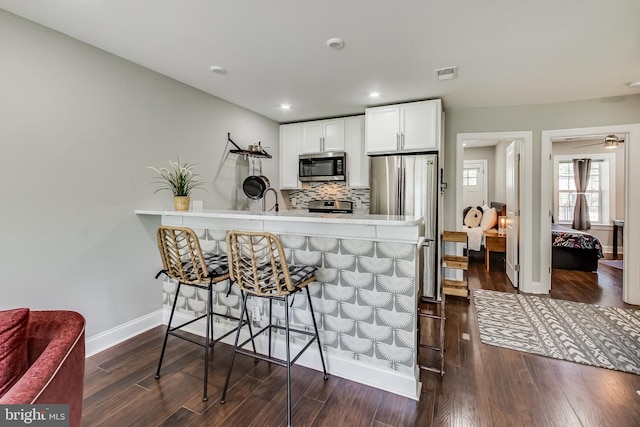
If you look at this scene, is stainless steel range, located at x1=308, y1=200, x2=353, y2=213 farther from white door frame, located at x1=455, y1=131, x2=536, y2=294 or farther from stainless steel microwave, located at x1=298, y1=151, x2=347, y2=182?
white door frame, located at x1=455, y1=131, x2=536, y2=294

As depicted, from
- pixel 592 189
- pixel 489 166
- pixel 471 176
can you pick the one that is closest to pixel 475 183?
pixel 471 176

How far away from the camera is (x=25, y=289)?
6.43 ft

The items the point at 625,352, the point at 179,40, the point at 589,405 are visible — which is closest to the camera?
the point at 589,405

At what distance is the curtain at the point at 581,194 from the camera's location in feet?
19.8

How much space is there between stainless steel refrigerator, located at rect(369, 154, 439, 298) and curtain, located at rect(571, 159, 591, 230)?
4.64 metres

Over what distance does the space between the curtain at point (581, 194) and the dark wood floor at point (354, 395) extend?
523cm

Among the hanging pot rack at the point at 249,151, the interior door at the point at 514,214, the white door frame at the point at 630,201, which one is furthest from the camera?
the interior door at the point at 514,214

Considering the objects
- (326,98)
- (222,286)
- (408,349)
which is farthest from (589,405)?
(326,98)

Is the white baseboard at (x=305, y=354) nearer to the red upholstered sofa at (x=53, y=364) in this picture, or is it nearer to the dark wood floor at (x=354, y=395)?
the dark wood floor at (x=354, y=395)

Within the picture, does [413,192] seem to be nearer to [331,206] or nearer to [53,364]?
[331,206]

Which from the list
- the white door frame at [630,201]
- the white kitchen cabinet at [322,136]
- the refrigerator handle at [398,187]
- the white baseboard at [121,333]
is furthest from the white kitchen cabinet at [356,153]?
the white baseboard at [121,333]

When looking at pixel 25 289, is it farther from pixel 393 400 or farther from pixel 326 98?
pixel 326 98

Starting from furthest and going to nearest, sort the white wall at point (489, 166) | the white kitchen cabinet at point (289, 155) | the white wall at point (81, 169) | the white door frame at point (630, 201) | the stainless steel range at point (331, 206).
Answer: the white wall at point (489, 166) < the white kitchen cabinet at point (289, 155) < the stainless steel range at point (331, 206) < the white door frame at point (630, 201) < the white wall at point (81, 169)

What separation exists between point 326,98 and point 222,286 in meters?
2.36
